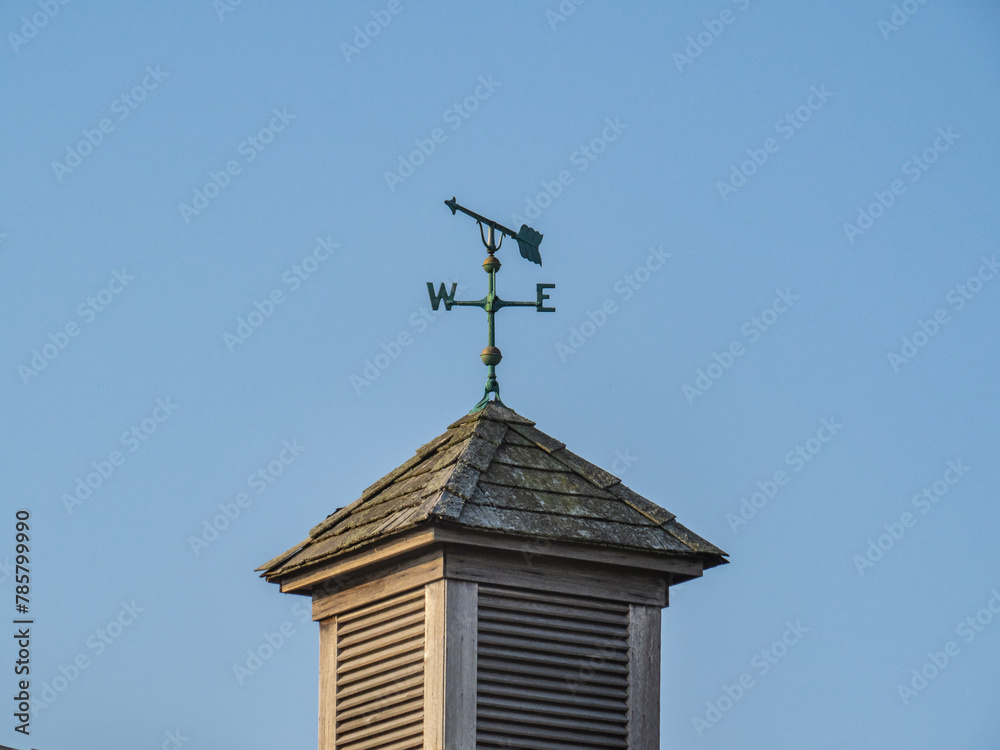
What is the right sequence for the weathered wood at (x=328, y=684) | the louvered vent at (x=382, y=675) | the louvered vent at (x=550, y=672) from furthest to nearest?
1. the weathered wood at (x=328, y=684)
2. the louvered vent at (x=382, y=675)
3. the louvered vent at (x=550, y=672)

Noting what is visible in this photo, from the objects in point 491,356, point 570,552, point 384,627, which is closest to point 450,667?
point 384,627

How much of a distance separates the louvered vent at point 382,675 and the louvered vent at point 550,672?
408 mm

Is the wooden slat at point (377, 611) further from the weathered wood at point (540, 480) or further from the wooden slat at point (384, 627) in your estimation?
the weathered wood at point (540, 480)

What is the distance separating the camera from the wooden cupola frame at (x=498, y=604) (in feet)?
36.7

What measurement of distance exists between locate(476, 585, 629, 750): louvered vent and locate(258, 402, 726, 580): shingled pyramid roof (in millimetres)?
420

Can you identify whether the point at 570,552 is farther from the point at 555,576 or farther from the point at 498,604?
the point at 498,604

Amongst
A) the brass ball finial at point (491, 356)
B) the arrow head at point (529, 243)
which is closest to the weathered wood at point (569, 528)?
the brass ball finial at point (491, 356)

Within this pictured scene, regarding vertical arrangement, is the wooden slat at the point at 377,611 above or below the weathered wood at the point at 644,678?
above

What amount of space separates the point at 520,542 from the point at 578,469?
96cm

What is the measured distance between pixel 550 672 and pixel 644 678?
62 cm

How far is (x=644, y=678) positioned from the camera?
38.1 ft

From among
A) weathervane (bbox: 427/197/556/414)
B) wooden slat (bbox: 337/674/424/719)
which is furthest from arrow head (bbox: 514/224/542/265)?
wooden slat (bbox: 337/674/424/719)

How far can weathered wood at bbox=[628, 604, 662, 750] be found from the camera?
11.5m

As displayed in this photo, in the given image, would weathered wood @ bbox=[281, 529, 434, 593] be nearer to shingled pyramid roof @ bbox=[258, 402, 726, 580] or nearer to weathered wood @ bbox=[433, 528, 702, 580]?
shingled pyramid roof @ bbox=[258, 402, 726, 580]
